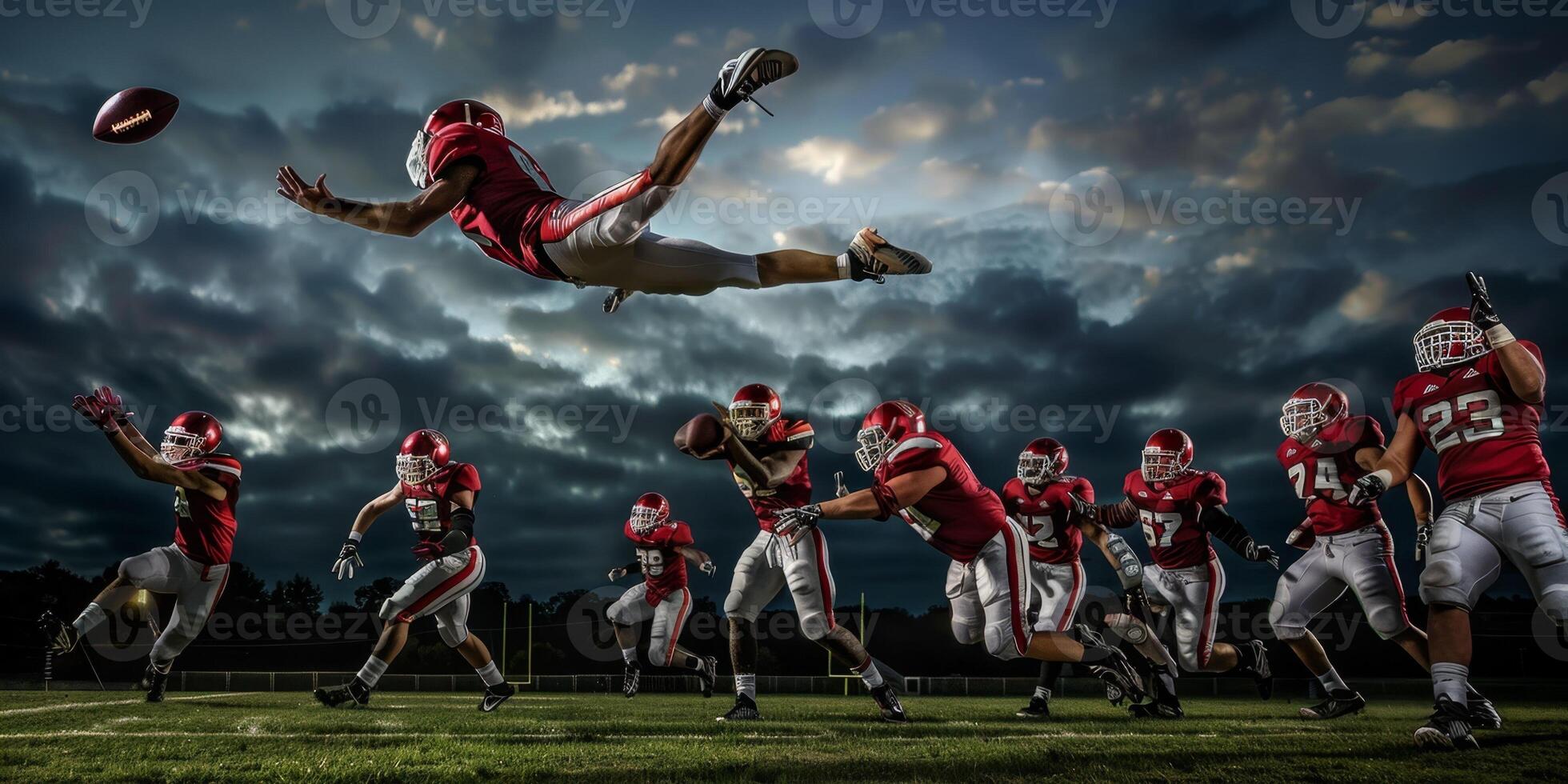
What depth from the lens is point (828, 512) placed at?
22.5 feet

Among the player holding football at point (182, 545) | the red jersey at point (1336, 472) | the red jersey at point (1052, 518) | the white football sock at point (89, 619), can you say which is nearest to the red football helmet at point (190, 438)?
A: the player holding football at point (182, 545)

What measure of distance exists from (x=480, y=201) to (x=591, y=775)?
3.32m

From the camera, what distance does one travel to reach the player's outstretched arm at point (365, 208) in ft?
16.8

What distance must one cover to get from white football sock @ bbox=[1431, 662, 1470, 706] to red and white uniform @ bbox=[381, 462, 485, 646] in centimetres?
797

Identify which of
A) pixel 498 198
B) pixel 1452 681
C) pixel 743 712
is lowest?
pixel 743 712

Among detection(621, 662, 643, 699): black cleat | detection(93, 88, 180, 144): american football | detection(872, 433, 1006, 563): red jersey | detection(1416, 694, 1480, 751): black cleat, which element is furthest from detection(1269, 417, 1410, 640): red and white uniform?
detection(93, 88, 180, 144): american football

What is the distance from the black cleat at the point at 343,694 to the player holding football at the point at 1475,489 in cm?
858

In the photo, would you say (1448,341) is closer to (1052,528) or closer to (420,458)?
(1052,528)

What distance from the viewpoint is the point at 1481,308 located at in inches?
237

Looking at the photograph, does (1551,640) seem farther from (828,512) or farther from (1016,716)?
(828,512)

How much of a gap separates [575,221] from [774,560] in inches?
184

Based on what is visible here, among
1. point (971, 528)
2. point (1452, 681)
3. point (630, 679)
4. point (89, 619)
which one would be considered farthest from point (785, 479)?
point (89, 619)

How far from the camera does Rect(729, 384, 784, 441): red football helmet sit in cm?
874

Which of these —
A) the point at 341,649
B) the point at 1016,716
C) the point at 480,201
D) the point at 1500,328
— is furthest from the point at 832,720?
the point at 341,649
